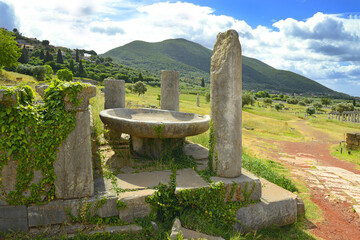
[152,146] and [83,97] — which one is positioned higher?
[83,97]

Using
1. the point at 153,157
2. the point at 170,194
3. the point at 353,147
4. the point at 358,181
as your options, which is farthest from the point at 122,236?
the point at 353,147

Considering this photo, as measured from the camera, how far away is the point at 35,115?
438cm

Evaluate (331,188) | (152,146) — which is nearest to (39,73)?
(152,146)

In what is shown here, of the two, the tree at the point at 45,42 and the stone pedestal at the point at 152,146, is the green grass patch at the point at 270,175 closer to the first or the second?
the stone pedestal at the point at 152,146

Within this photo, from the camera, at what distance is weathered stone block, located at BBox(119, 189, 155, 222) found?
15.7 ft

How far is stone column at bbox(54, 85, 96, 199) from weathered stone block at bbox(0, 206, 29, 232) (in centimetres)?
62

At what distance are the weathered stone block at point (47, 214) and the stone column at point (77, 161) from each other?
0.17 meters

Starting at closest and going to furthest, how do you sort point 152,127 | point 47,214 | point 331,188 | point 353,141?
point 47,214, point 152,127, point 331,188, point 353,141

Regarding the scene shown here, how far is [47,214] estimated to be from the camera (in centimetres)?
452

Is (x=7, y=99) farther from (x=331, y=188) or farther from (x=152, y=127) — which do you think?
(x=331, y=188)

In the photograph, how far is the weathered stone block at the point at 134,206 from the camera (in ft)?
15.7

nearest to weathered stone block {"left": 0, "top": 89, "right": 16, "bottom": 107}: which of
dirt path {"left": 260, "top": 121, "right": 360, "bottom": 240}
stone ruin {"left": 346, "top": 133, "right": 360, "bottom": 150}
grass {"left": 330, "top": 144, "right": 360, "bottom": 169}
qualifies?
dirt path {"left": 260, "top": 121, "right": 360, "bottom": 240}

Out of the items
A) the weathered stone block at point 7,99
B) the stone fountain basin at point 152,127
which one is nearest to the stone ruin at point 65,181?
the weathered stone block at point 7,99

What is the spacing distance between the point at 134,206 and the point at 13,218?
2104mm
